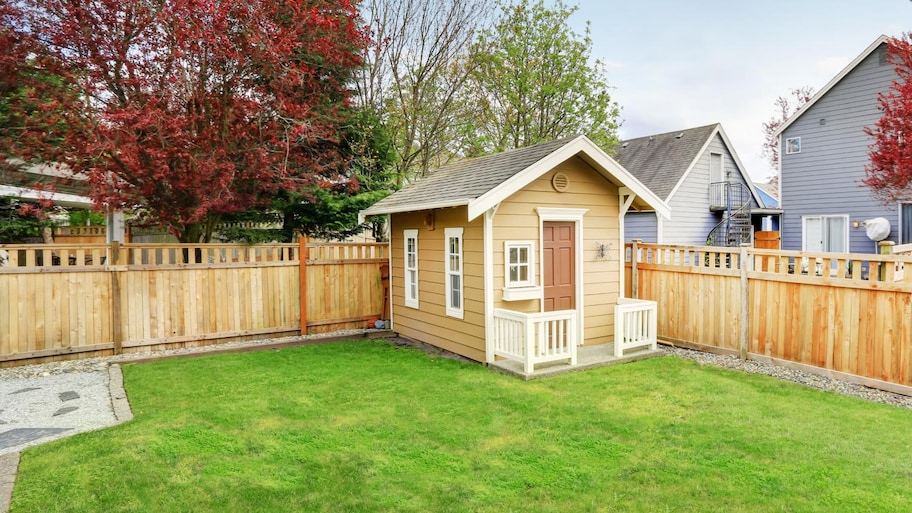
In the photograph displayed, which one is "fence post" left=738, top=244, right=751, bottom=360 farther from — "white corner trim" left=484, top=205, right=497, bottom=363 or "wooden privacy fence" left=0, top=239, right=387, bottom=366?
"wooden privacy fence" left=0, top=239, right=387, bottom=366

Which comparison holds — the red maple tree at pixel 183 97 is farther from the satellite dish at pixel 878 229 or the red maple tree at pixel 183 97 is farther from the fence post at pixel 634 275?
the satellite dish at pixel 878 229

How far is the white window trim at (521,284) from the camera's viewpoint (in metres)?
7.04

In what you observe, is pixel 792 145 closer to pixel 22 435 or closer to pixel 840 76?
pixel 840 76

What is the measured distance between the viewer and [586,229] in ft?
25.9

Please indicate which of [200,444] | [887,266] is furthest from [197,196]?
[887,266]

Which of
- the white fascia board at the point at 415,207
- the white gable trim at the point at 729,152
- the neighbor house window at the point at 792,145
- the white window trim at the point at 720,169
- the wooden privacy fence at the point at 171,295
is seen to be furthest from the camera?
the white window trim at the point at 720,169

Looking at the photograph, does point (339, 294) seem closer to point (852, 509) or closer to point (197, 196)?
point (197, 196)

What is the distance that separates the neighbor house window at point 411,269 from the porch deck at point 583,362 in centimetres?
255

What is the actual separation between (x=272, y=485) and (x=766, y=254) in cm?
674

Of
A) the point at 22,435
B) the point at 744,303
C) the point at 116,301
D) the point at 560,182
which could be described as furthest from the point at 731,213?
the point at 22,435

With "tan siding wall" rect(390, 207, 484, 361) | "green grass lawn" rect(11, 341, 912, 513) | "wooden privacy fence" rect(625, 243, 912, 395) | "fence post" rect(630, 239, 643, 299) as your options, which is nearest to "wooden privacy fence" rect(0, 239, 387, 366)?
"tan siding wall" rect(390, 207, 484, 361)

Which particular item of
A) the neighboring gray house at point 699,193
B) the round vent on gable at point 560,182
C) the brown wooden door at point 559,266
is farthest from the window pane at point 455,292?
the neighboring gray house at point 699,193

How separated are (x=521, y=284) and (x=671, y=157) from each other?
13548 millimetres

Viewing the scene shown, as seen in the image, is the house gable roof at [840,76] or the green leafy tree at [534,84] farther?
the green leafy tree at [534,84]
